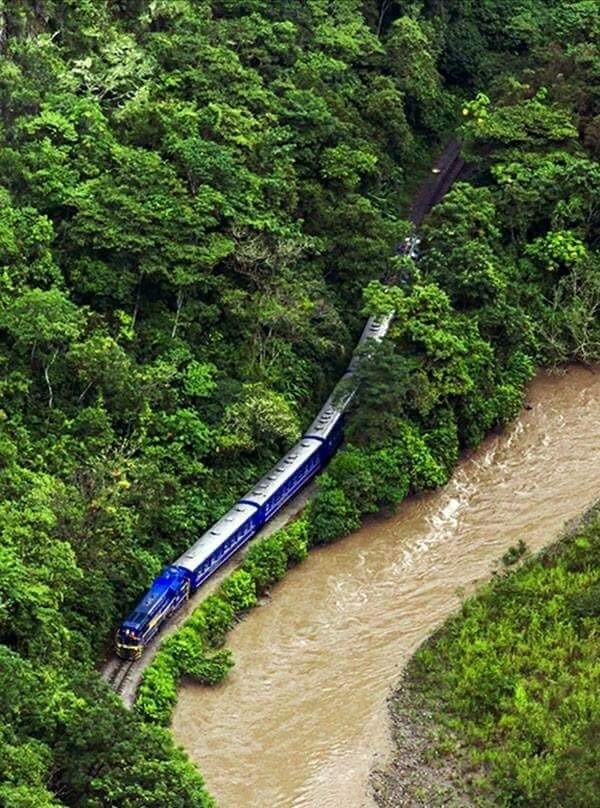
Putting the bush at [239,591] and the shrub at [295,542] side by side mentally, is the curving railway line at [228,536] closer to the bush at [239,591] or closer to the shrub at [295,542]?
the bush at [239,591]

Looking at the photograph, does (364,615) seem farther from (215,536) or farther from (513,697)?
(513,697)

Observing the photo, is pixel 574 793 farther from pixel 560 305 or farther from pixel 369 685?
pixel 560 305

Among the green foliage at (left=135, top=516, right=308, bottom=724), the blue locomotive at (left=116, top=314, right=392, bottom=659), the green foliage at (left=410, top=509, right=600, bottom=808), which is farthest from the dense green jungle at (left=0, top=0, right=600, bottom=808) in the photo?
the green foliage at (left=410, top=509, right=600, bottom=808)

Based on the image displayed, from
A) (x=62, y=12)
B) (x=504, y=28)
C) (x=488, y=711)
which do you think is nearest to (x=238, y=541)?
(x=488, y=711)

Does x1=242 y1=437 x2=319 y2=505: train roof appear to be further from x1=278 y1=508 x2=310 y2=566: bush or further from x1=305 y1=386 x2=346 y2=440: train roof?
x1=278 y1=508 x2=310 y2=566: bush

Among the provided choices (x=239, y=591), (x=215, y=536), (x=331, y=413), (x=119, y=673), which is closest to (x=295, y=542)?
(x=215, y=536)

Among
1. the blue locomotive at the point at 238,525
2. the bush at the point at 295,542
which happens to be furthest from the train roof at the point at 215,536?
the bush at the point at 295,542
